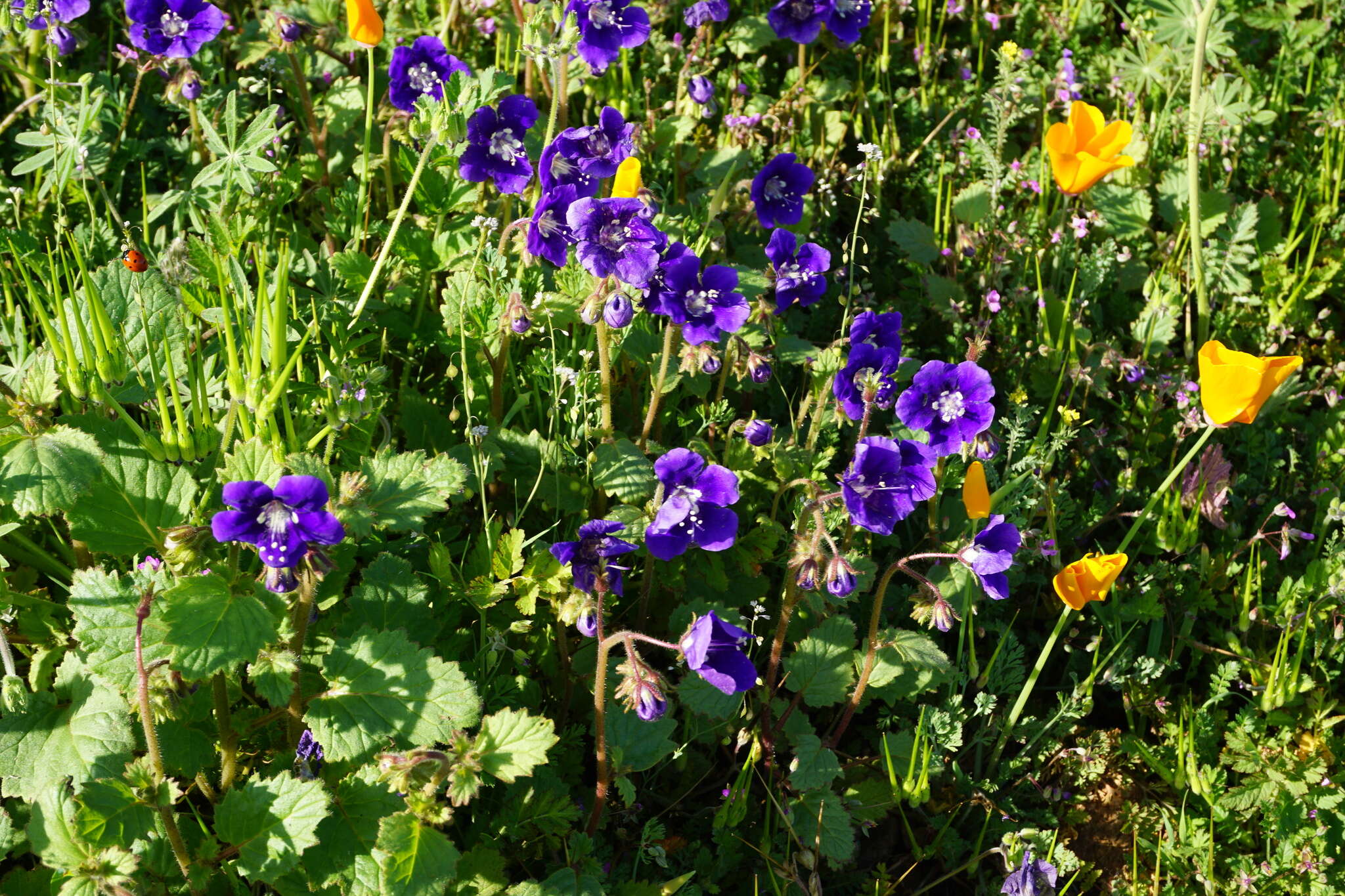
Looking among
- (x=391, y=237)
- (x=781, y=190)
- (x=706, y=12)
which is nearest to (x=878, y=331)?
(x=781, y=190)

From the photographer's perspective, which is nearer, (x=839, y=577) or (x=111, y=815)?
(x=111, y=815)

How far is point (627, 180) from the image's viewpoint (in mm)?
2652

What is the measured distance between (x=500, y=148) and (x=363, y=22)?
51 centimetres

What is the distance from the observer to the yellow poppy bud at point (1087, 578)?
265cm

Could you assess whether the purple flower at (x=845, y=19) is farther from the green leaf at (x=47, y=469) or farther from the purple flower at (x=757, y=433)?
the green leaf at (x=47, y=469)

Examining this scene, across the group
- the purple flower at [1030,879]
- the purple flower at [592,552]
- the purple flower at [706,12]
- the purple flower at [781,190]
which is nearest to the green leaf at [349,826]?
the purple flower at [592,552]

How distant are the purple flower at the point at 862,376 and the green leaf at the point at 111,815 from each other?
5.94ft

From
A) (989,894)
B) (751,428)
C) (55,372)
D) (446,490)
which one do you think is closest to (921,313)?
(751,428)

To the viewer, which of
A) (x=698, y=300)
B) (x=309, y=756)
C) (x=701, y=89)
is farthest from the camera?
(x=701, y=89)

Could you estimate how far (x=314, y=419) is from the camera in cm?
296

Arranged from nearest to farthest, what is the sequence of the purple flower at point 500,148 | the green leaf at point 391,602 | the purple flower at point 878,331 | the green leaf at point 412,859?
the green leaf at point 412,859 < the green leaf at point 391,602 < the purple flower at point 878,331 < the purple flower at point 500,148

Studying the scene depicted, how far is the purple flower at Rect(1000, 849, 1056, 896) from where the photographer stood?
2.57 metres

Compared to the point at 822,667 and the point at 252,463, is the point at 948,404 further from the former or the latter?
the point at 252,463

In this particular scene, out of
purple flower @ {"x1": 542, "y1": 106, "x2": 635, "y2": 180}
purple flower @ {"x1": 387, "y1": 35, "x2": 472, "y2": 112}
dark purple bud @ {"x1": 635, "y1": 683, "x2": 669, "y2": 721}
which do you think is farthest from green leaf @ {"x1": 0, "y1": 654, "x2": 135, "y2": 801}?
purple flower @ {"x1": 387, "y1": 35, "x2": 472, "y2": 112}
